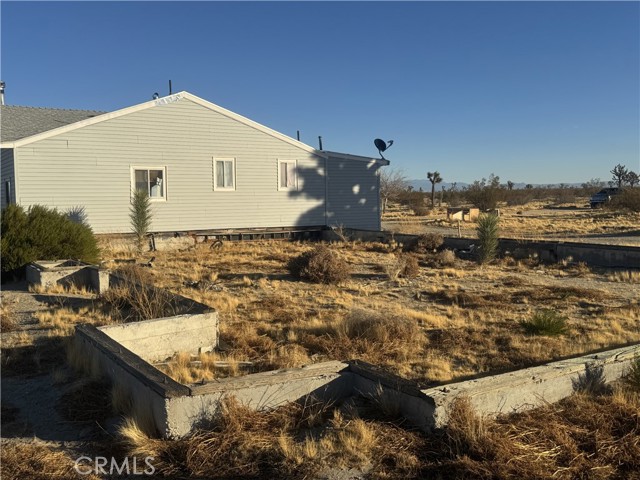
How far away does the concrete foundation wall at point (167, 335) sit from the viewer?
20.7ft

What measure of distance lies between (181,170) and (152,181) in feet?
3.46

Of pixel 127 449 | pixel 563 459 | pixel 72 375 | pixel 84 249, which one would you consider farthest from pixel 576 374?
pixel 84 249

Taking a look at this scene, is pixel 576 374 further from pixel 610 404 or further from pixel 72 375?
pixel 72 375

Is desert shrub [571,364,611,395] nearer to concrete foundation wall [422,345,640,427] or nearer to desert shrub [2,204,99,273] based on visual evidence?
concrete foundation wall [422,345,640,427]

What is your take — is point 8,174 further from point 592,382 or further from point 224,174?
point 592,382

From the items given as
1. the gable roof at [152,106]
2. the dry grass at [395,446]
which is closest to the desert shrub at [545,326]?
the dry grass at [395,446]

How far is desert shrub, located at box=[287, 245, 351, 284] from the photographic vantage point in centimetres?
1182

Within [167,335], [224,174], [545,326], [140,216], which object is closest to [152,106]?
[224,174]

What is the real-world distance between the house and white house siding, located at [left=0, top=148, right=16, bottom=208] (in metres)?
0.04

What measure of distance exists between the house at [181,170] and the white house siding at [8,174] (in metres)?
0.04

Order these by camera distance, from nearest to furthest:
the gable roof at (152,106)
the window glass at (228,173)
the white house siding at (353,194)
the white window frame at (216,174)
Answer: the gable roof at (152,106) → the white window frame at (216,174) → the window glass at (228,173) → the white house siding at (353,194)

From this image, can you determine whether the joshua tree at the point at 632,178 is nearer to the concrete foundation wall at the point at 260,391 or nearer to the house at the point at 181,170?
the house at the point at 181,170

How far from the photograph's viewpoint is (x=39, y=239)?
40.0 feet

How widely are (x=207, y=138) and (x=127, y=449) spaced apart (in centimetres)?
1700
